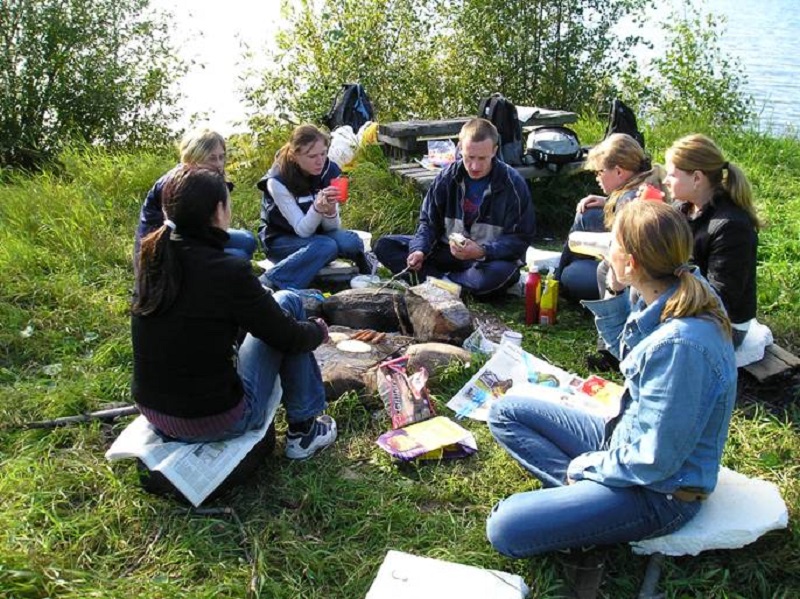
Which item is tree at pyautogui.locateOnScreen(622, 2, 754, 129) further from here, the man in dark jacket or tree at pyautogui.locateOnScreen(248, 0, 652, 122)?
the man in dark jacket

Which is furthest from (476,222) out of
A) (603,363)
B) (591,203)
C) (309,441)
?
(309,441)

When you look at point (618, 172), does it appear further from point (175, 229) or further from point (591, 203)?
point (175, 229)

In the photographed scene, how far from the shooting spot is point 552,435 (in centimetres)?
283

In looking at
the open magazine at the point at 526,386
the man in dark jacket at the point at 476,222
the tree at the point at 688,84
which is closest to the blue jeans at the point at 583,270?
the man in dark jacket at the point at 476,222

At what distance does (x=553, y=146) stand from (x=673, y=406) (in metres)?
4.19

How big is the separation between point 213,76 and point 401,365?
23.6 ft

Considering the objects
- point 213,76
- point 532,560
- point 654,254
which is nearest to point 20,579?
point 532,560

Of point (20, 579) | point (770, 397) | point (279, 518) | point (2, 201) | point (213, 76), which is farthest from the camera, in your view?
point (213, 76)

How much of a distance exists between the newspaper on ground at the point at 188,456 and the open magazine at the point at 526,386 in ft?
3.50

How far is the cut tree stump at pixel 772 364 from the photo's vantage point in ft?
11.6

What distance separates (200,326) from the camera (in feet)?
8.84

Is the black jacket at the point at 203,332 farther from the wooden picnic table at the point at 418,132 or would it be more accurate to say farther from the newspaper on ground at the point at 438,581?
the wooden picnic table at the point at 418,132

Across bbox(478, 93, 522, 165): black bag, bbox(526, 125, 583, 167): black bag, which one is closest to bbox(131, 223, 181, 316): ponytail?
bbox(478, 93, 522, 165): black bag

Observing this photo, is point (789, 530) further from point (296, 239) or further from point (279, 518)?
point (296, 239)
